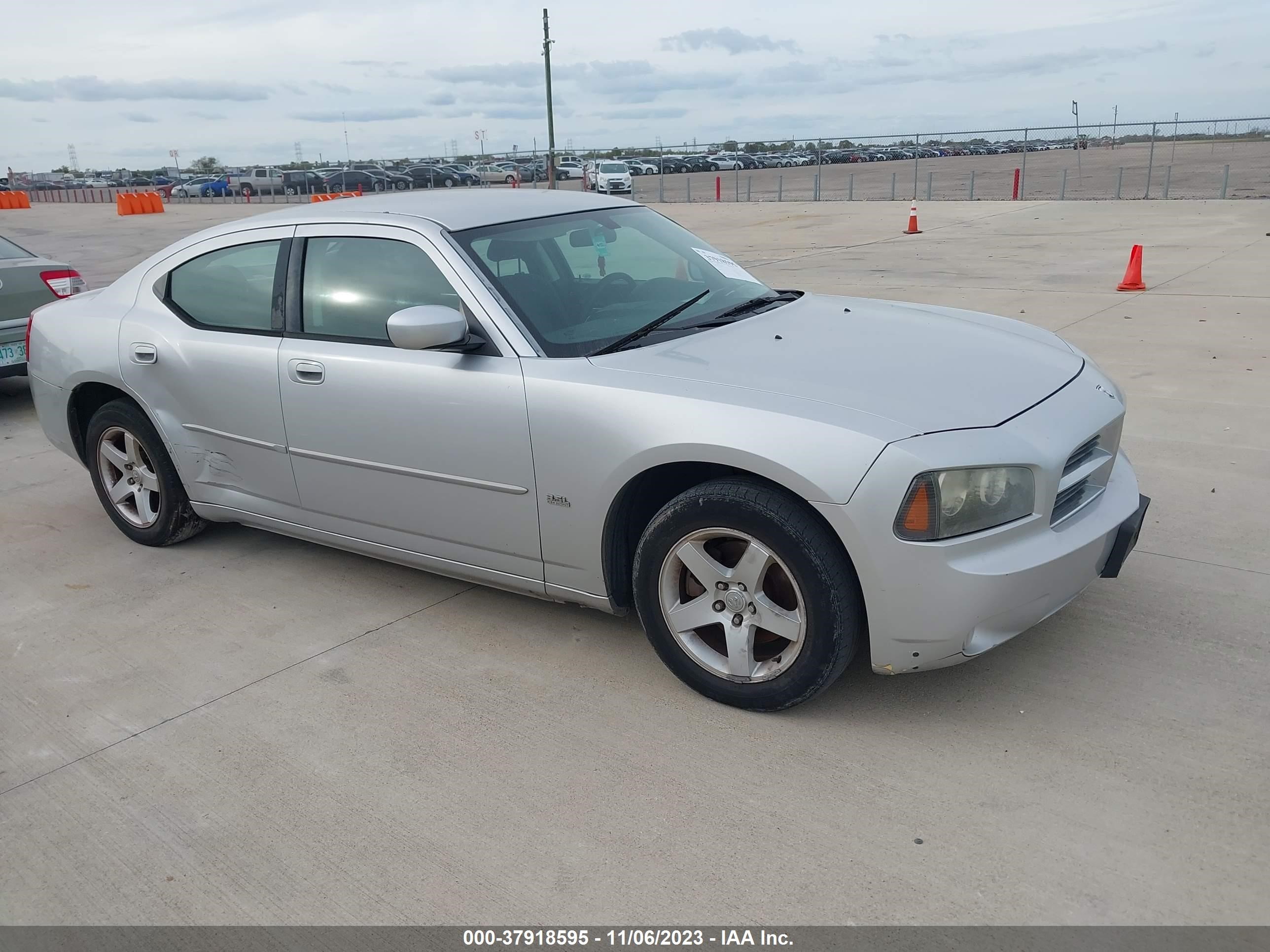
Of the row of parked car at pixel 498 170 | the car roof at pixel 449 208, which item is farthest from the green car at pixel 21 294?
the row of parked car at pixel 498 170

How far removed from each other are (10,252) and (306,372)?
19.0 ft

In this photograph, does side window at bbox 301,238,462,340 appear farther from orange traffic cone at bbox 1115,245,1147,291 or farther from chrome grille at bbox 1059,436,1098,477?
orange traffic cone at bbox 1115,245,1147,291

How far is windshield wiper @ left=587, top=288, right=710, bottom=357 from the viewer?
3.57m

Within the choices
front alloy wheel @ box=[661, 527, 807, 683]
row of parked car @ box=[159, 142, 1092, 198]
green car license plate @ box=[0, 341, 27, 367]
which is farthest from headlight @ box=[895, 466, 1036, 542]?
row of parked car @ box=[159, 142, 1092, 198]

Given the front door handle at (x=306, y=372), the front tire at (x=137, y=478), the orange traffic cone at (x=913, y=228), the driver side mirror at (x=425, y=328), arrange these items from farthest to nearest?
the orange traffic cone at (x=913, y=228) < the front tire at (x=137, y=478) < the front door handle at (x=306, y=372) < the driver side mirror at (x=425, y=328)

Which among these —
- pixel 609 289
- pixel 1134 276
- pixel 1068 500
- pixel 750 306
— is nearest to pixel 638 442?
pixel 609 289

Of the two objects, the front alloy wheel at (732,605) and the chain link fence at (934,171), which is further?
the chain link fence at (934,171)

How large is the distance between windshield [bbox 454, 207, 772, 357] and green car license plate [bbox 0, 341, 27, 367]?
519 centimetres

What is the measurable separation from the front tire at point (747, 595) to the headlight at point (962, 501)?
0.83 feet

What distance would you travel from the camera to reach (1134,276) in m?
10.8

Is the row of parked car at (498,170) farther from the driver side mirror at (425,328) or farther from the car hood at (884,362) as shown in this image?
the driver side mirror at (425,328)

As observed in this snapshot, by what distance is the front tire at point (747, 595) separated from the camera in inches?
118

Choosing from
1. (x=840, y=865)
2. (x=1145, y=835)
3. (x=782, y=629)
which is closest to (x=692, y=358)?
(x=782, y=629)

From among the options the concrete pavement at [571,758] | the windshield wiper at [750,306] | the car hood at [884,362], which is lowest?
the concrete pavement at [571,758]
